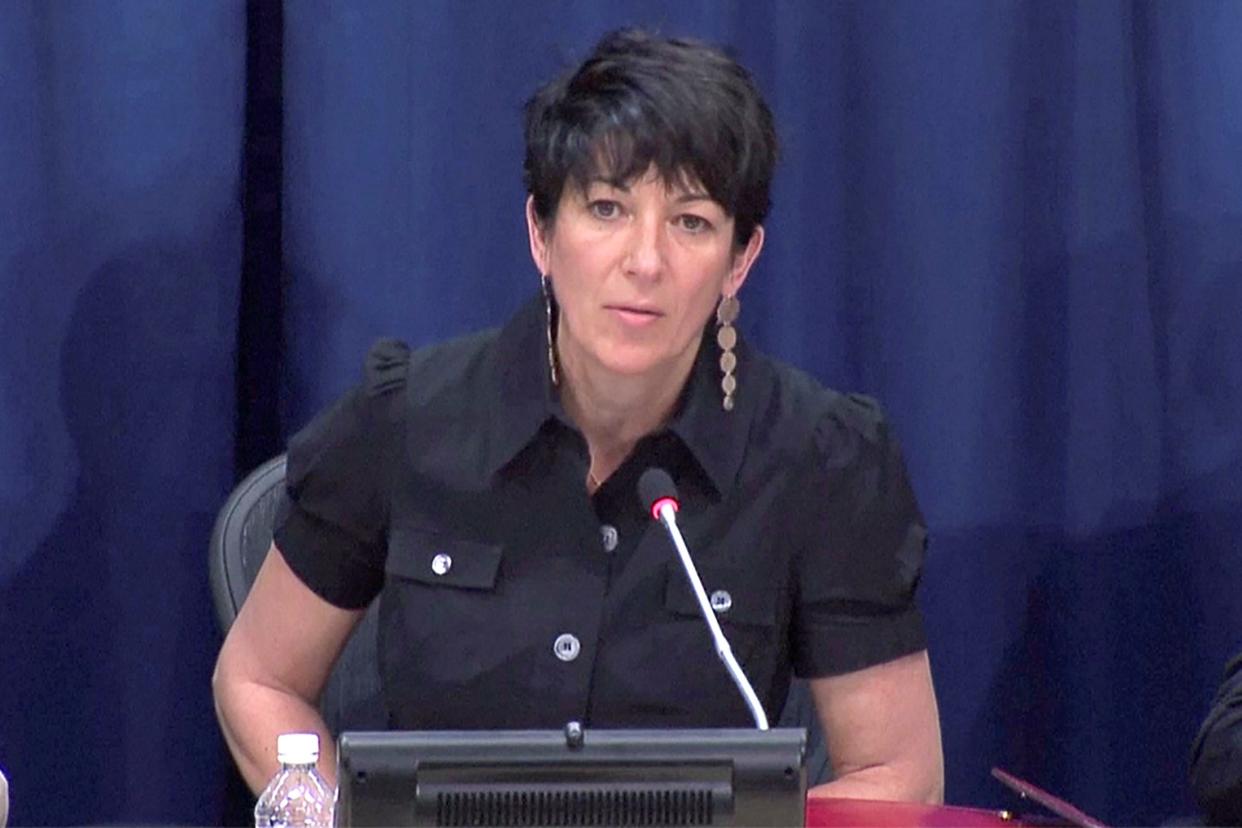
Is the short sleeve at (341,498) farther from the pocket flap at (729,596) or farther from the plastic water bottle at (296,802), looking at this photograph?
the plastic water bottle at (296,802)

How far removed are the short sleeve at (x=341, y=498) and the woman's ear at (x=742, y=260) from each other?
342mm

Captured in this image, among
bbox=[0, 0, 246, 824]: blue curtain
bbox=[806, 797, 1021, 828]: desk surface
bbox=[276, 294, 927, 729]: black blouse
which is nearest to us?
bbox=[806, 797, 1021, 828]: desk surface

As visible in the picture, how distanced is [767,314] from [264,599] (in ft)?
2.59

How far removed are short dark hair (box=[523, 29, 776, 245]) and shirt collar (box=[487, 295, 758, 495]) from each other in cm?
13

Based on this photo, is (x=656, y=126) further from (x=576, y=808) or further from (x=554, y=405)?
(x=576, y=808)

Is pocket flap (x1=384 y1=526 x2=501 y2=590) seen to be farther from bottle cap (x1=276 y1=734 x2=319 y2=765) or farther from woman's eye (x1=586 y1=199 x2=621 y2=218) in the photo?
bottle cap (x1=276 y1=734 x2=319 y2=765)

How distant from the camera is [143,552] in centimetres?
255

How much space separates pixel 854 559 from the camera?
208 centimetres

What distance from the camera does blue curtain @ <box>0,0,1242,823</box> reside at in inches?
99.3

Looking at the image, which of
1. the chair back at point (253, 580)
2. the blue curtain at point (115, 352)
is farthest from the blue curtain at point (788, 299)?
the chair back at point (253, 580)

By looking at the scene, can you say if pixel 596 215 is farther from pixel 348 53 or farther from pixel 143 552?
pixel 143 552

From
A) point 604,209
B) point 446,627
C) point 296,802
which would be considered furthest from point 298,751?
point 604,209

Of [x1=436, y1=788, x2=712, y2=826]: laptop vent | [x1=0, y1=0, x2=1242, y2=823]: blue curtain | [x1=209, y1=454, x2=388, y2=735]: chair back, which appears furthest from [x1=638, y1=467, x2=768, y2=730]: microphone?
[x1=0, y1=0, x2=1242, y2=823]: blue curtain

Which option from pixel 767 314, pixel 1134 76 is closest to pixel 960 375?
pixel 767 314
